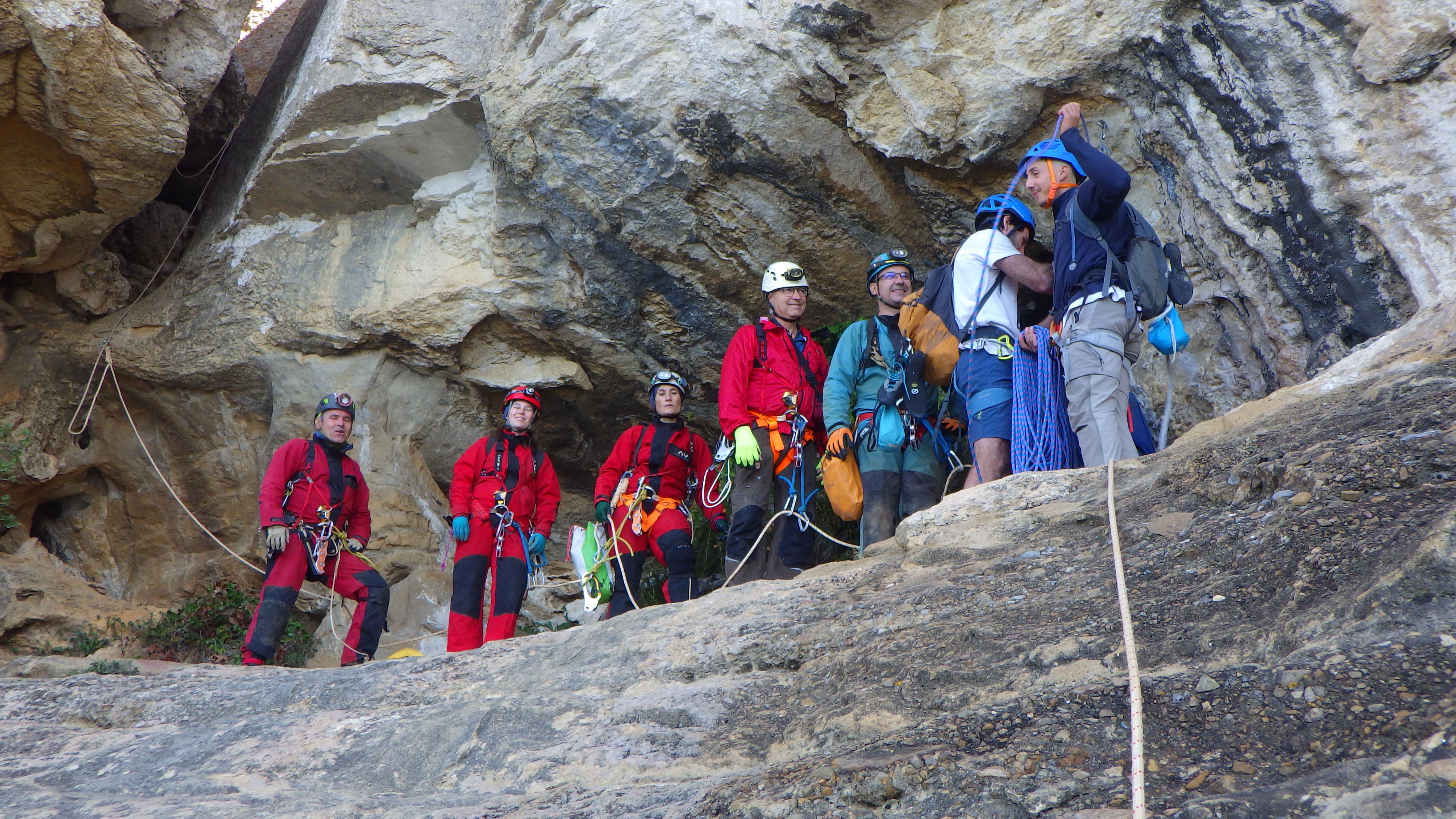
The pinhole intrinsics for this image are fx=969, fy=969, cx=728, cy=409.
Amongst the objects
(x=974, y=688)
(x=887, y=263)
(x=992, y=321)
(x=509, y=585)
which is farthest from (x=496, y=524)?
(x=974, y=688)

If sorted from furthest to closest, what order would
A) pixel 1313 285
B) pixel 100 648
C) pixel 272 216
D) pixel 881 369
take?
pixel 272 216
pixel 100 648
pixel 881 369
pixel 1313 285

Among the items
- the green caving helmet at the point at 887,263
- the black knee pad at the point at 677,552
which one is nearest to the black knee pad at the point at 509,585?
the black knee pad at the point at 677,552

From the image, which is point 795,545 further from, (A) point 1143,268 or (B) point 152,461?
(B) point 152,461

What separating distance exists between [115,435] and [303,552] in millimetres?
3528

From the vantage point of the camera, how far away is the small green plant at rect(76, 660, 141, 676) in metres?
5.20

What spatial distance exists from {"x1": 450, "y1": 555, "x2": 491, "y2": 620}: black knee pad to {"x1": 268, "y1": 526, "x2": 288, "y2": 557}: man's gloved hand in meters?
1.15

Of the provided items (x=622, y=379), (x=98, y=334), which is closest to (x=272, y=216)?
(x=98, y=334)

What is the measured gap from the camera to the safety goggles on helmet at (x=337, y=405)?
7301 mm

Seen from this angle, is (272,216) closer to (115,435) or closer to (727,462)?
(115,435)

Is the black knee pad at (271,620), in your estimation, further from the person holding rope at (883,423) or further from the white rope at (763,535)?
the person holding rope at (883,423)

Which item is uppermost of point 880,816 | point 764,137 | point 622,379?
point 764,137

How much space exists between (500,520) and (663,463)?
1.22m

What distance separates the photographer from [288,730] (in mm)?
3582

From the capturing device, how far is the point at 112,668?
17.3 ft
